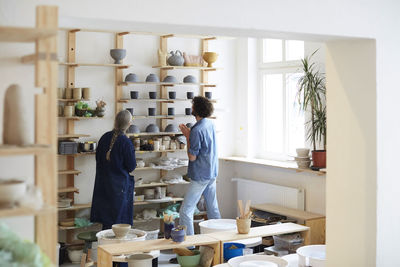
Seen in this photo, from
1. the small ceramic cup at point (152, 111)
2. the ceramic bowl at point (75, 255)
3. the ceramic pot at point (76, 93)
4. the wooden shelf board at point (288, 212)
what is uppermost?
the ceramic pot at point (76, 93)

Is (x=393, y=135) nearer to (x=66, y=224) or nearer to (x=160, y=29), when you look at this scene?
(x=160, y=29)

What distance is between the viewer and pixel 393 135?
3.63m

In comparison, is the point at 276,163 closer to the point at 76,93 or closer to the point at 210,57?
the point at 210,57

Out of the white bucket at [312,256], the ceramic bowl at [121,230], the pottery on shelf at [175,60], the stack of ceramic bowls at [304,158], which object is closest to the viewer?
the white bucket at [312,256]

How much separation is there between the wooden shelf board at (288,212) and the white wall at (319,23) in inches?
83.6

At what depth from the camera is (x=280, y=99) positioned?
7.30m

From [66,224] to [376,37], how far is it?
4078 millimetres

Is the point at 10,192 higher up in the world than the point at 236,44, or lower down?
lower down

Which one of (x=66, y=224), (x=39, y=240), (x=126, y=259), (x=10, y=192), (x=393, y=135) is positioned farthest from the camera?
(x=66, y=224)

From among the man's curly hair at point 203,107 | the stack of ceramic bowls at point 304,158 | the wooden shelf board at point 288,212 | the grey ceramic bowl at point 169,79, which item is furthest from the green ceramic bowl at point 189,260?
the grey ceramic bowl at point 169,79

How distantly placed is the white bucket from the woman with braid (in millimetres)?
2014

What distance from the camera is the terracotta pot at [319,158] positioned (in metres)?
5.95

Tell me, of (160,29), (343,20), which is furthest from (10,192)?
(343,20)

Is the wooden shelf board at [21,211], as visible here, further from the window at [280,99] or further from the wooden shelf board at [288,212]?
the window at [280,99]
